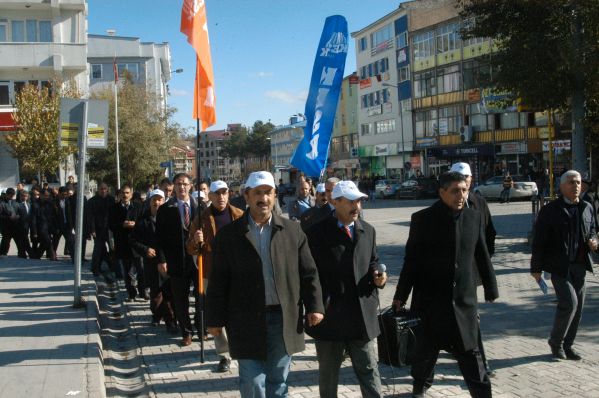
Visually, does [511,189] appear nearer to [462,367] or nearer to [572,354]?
[572,354]

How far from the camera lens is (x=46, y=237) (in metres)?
15.6

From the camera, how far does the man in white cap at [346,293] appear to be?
4.52 m

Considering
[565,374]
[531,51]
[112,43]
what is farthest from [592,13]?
[112,43]

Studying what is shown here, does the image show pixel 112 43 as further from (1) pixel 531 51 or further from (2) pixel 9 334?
(2) pixel 9 334

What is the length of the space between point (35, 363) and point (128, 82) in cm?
3497

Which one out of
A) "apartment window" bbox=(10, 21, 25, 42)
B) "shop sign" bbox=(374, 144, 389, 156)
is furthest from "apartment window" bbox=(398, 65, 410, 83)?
"apartment window" bbox=(10, 21, 25, 42)

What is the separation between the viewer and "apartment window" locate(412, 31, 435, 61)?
54.8 meters

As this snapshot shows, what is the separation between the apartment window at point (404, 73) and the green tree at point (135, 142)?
92.1ft

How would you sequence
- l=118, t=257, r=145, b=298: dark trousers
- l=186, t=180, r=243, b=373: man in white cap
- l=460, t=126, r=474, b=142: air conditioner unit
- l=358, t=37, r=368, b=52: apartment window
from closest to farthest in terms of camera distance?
l=186, t=180, r=243, b=373: man in white cap → l=118, t=257, r=145, b=298: dark trousers → l=460, t=126, r=474, b=142: air conditioner unit → l=358, t=37, r=368, b=52: apartment window

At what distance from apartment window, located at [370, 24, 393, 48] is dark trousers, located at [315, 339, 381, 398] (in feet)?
198

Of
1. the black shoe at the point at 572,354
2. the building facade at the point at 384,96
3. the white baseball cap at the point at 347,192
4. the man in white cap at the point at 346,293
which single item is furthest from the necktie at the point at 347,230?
the building facade at the point at 384,96

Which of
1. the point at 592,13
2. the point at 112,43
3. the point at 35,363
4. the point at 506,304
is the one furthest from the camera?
the point at 112,43

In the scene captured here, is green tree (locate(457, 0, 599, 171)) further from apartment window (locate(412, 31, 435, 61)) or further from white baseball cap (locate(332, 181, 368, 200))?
apartment window (locate(412, 31, 435, 61))

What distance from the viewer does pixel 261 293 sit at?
13.7ft
